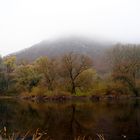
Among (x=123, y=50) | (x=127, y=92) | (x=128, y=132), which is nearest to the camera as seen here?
(x=128, y=132)

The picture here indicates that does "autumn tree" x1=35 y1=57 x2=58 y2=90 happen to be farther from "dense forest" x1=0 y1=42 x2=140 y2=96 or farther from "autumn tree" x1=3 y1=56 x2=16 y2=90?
"autumn tree" x1=3 y1=56 x2=16 y2=90

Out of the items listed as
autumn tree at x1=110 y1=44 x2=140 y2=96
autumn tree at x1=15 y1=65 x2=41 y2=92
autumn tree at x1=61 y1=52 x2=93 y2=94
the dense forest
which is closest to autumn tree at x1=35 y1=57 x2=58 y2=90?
the dense forest

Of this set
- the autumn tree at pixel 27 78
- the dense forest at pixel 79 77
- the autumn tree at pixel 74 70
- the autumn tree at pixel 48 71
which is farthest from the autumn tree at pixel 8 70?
the autumn tree at pixel 74 70

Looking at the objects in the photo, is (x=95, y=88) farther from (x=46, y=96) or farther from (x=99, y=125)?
(x=99, y=125)

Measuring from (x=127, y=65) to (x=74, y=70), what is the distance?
12.3m

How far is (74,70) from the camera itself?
79562 millimetres

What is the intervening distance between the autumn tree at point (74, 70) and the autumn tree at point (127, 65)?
7088mm

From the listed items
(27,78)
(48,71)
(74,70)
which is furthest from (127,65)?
(27,78)

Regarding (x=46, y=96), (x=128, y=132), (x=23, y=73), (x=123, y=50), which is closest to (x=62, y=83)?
(x=46, y=96)

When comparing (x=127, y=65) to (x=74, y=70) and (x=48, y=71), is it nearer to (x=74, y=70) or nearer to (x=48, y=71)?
(x=74, y=70)

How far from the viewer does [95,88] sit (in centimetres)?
7888

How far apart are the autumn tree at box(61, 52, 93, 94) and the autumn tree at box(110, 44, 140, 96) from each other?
7088 mm

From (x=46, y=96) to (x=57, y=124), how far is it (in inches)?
1847

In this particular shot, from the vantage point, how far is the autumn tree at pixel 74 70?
79250 mm
